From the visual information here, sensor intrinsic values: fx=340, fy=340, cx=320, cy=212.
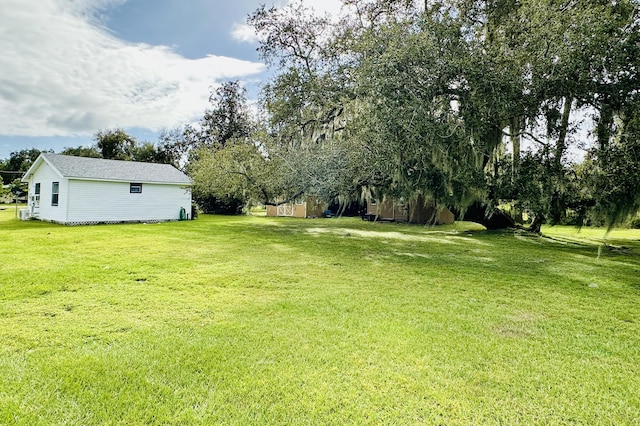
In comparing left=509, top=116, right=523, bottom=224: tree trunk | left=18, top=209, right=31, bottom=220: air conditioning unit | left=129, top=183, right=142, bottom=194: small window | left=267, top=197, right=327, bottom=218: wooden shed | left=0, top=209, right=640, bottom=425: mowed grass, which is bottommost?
left=18, top=209, right=31, bottom=220: air conditioning unit

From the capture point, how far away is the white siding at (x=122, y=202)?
46.2ft

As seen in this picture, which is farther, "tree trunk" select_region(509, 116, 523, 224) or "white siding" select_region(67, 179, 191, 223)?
"white siding" select_region(67, 179, 191, 223)

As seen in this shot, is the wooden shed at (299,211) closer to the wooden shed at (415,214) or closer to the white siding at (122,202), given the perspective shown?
the wooden shed at (415,214)

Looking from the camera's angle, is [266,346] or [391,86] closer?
[266,346]

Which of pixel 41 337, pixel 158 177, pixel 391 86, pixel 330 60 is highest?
pixel 330 60

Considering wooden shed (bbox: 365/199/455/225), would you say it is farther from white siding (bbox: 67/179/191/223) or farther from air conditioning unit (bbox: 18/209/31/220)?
air conditioning unit (bbox: 18/209/31/220)

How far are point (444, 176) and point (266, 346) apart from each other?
23.8ft

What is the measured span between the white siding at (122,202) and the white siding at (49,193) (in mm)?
352

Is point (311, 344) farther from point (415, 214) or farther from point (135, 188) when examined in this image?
point (415, 214)

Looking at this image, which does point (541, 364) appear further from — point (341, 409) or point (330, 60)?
point (330, 60)

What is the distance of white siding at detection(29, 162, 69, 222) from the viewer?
1394 centimetres

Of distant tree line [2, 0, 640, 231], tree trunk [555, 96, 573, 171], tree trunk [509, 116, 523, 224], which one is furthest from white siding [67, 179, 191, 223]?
tree trunk [555, 96, 573, 171]

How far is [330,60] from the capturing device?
10641 millimetres

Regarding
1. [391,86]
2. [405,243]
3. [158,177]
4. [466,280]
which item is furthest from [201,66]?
[466,280]
